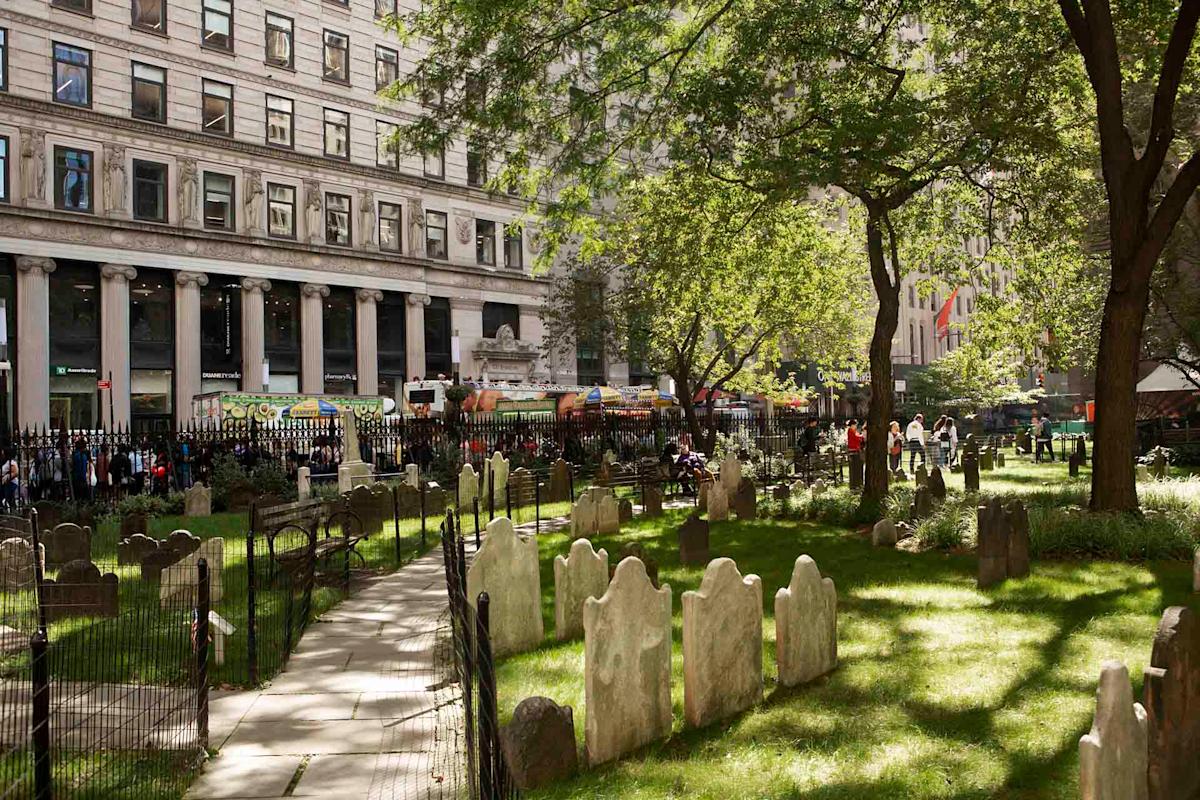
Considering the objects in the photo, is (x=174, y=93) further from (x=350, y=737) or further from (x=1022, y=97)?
(x=350, y=737)

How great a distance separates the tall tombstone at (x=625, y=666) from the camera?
5.89m

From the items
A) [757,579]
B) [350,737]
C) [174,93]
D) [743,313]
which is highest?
[174,93]

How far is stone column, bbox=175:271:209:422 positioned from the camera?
3634cm

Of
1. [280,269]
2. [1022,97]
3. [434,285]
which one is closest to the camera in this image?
[1022,97]

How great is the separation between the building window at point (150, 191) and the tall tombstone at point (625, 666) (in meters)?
35.2

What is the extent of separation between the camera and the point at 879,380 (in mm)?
17156

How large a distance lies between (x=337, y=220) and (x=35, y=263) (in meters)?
12.8

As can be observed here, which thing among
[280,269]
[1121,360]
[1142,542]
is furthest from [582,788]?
[280,269]

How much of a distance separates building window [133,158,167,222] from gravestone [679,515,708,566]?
100ft

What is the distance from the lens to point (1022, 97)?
1507 cm

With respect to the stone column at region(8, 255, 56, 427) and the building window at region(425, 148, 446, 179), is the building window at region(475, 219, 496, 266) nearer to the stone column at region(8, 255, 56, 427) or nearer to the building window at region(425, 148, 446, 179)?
the building window at region(425, 148, 446, 179)

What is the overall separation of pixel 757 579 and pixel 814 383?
56608 millimetres

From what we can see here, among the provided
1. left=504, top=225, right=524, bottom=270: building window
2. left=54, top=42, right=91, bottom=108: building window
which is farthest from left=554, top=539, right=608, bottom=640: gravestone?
left=504, top=225, right=524, bottom=270: building window

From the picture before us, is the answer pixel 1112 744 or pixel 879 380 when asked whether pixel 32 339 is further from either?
pixel 1112 744
